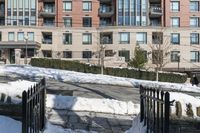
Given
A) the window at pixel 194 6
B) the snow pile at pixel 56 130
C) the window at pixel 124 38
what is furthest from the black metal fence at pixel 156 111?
the window at pixel 194 6

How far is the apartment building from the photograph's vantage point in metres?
70.3

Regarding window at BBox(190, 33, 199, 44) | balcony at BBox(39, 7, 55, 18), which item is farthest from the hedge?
window at BBox(190, 33, 199, 44)

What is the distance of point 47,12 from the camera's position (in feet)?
240

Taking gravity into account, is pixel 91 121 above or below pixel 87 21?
below

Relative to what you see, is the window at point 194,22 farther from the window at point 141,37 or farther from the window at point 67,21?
the window at point 67,21

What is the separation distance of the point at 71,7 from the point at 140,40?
43.1 feet

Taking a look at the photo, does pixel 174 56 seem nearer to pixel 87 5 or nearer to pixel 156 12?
pixel 156 12

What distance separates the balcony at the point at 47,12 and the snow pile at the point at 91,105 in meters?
57.8

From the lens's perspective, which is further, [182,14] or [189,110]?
[182,14]

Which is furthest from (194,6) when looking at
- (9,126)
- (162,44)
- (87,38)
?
(9,126)

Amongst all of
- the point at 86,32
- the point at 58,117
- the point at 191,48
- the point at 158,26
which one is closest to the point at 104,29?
the point at 86,32

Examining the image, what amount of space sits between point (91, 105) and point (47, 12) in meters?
59.0

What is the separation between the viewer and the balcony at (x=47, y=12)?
7275 cm

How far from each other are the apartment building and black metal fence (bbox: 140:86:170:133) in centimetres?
5862
